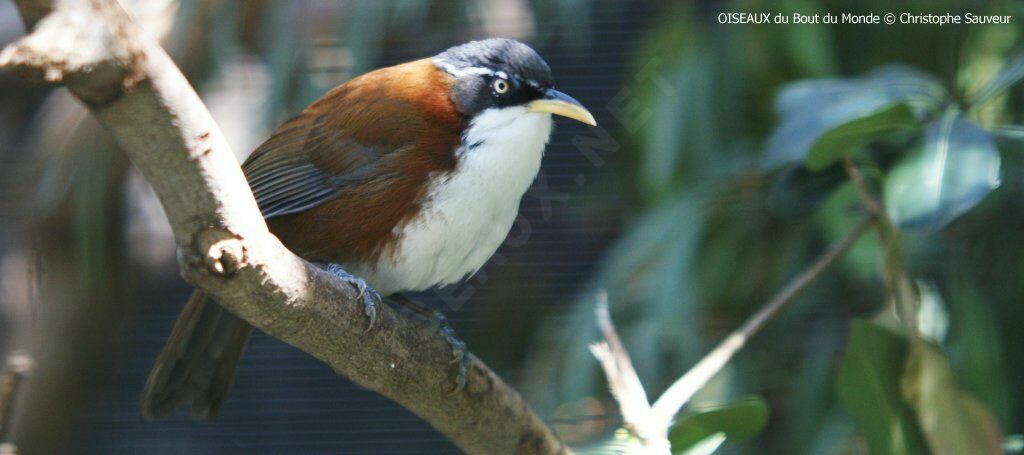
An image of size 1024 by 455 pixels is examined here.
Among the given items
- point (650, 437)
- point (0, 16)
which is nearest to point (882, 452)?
point (650, 437)

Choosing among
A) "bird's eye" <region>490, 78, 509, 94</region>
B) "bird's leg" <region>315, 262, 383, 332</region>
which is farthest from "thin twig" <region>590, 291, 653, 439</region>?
"bird's eye" <region>490, 78, 509, 94</region>

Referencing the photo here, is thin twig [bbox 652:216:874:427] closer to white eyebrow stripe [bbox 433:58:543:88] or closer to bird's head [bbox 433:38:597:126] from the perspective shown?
bird's head [bbox 433:38:597:126]

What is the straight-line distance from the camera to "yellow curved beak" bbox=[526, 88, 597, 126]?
1854 mm

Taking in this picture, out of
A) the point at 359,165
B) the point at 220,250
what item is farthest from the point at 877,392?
the point at 220,250

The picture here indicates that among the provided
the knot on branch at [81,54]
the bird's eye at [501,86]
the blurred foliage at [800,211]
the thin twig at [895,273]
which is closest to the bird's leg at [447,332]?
the bird's eye at [501,86]

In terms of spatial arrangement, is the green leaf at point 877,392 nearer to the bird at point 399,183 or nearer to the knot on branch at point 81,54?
the bird at point 399,183

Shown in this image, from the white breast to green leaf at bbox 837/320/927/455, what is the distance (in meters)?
0.61

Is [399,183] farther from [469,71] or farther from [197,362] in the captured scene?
[197,362]

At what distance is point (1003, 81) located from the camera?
6.29 feet

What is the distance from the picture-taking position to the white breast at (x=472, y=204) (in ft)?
5.93

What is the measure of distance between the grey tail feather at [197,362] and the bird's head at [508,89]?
569 millimetres

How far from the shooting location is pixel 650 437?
4.74ft

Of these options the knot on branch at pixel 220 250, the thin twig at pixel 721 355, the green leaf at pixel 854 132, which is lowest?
the thin twig at pixel 721 355

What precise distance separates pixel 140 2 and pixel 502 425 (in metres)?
2.04
